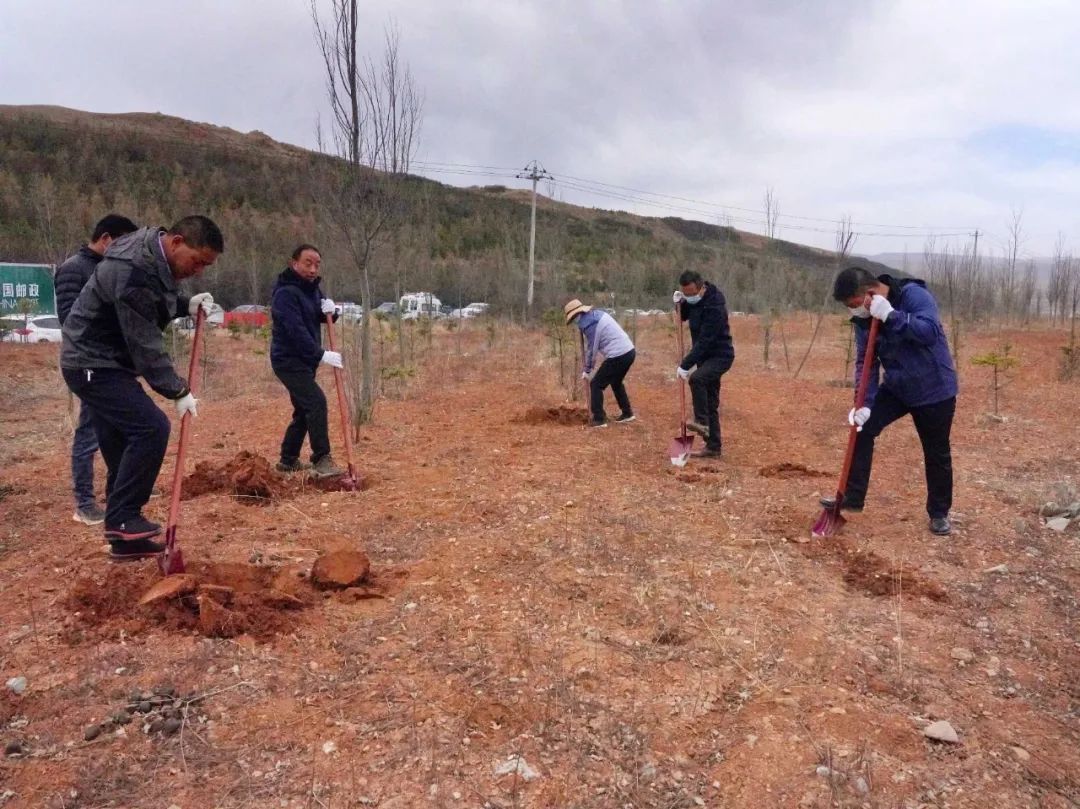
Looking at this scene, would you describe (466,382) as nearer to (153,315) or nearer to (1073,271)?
(153,315)

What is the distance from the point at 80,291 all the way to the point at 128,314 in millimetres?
868

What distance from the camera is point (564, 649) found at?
10.0 feet

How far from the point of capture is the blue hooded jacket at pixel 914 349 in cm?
Result: 417

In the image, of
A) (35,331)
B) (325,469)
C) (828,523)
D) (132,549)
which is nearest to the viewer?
(132,549)

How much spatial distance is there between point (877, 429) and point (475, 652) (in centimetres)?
289

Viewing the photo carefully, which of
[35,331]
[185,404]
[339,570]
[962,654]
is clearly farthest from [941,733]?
[35,331]

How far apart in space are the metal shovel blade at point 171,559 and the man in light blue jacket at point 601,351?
4662mm

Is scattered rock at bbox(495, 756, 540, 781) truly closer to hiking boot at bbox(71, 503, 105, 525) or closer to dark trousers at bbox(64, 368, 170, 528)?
dark trousers at bbox(64, 368, 170, 528)

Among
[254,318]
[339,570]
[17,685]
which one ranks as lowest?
[17,685]

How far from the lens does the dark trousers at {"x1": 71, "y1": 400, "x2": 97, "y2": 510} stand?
4434 millimetres

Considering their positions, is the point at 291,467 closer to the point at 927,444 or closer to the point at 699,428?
the point at 699,428

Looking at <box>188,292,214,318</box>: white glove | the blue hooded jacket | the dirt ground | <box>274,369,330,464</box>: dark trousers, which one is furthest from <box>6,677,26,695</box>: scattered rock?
the blue hooded jacket

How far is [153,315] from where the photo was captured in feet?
11.6

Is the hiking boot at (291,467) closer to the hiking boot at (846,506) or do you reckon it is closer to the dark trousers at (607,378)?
the dark trousers at (607,378)
